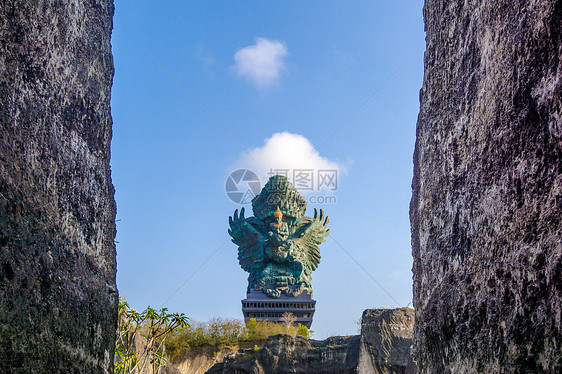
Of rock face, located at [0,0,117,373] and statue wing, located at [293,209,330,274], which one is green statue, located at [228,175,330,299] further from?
rock face, located at [0,0,117,373]

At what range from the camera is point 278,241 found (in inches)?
1282

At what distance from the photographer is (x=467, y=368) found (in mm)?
2195

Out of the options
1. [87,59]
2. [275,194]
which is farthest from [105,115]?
[275,194]

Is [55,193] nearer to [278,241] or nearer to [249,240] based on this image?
[278,241]

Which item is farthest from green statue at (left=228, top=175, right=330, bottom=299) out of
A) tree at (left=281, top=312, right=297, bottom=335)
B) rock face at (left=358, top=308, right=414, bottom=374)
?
rock face at (left=358, top=308, right=414, bottom=374)

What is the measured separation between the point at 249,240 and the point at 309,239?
13.1 feet

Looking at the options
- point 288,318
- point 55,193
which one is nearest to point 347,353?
point 55,193

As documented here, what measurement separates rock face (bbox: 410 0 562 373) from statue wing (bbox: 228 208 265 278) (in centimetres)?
3103

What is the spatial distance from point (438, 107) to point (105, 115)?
73.7 inches

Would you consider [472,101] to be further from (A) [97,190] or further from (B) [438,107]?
(A) [97,190]

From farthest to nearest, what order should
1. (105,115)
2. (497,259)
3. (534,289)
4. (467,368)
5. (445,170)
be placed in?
(105,115), (445,170), (467,368), (497,259), (534,289)

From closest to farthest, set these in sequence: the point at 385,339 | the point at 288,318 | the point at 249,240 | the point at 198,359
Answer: the point at 385,339, the point at 198,359, the point at 288,318, the point at 249,240

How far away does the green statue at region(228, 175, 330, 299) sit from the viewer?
108ft

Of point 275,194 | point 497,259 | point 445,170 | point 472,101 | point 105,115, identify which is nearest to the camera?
point 497,259
